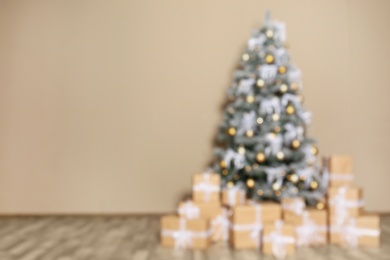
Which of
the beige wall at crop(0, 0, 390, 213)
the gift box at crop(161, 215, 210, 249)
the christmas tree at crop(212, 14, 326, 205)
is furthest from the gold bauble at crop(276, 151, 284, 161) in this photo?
the beige wall at crop(0, 0, 390, 213)

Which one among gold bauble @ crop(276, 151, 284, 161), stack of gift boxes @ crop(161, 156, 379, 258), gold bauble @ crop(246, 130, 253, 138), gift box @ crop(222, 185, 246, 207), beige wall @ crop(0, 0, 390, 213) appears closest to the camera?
stack of gift boxes @ crop(161, 156, 379, 258)

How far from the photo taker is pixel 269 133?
3965 millimetres

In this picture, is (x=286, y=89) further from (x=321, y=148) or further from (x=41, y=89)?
(x=41, y=89)

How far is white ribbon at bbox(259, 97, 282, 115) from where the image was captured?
402 cm

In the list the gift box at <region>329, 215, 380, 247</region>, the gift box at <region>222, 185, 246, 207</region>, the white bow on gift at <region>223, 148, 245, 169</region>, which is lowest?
the gift box at <region>329, 215, 380, 247</region>

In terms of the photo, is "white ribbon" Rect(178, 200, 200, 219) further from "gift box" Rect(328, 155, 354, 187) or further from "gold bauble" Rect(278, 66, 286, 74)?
"gold bauble" Rect(278, 66, 286, 74)

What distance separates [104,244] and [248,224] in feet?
3.56

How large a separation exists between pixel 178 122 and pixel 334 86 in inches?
64.4

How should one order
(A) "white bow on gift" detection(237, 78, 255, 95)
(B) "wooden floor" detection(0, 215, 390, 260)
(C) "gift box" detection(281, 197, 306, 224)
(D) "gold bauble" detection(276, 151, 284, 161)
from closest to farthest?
(B) "wooden floor" detection(0, 215, 390, 260) → (C) "gift box" detection(281, 197, 306, 224) → (D) "gold bauble" detection(276, 151, 284, 161) → (A) "white bow on gift" detection(237, 78, 255, 95)

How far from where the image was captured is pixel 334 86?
4.95 m

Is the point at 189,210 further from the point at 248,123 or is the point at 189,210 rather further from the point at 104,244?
the point at 248,123

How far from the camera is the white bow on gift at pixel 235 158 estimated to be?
399cm

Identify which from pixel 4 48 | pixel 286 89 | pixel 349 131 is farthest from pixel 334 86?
pixel 4 48

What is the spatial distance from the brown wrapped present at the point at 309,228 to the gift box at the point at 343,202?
99 mm
